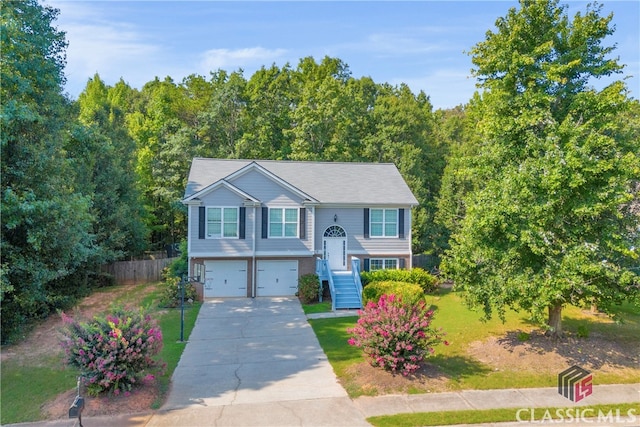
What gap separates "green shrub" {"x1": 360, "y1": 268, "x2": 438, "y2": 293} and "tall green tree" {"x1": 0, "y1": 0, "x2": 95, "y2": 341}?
12.3 m

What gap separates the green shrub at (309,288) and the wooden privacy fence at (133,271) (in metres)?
10.2

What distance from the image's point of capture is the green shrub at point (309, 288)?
65.3 feet

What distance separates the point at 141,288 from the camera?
23.2 meters

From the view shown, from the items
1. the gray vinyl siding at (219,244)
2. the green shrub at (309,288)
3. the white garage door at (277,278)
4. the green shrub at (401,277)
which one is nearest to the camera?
the green shrub at (309,288)

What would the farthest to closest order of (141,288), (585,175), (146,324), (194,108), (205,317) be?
1. (194,108)
2. (141,288)
3. (205,317)
4. (585,175)
5. (146,324)

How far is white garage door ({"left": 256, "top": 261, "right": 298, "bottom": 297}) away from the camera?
2139 centimetres

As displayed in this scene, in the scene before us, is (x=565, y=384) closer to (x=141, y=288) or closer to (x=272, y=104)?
(x=141, y=288)

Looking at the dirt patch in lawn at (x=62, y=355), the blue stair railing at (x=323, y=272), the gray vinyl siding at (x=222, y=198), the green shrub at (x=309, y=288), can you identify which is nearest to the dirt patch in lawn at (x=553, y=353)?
the blue stair railing at (x=323, y=272)

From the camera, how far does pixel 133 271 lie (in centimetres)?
2495

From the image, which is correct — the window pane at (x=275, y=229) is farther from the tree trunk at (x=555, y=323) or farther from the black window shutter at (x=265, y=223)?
the tree trunk at (x=555, y=323)

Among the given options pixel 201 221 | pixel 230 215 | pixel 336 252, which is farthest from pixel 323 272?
pixel 201 221

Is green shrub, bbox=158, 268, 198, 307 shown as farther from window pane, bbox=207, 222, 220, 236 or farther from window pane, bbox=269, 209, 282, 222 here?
window pane, bbox=269, 209, 282, 222

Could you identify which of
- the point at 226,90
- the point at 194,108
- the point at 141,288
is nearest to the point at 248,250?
the point at 141,288

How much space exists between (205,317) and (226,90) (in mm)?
25374
